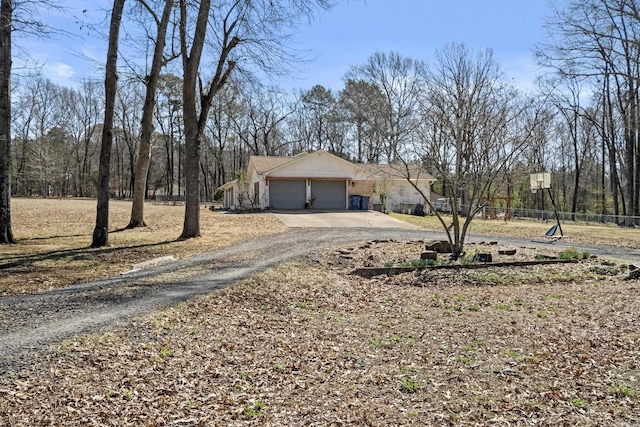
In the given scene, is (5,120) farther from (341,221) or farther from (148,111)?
(341,221)

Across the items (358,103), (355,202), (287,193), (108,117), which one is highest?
(358,103)

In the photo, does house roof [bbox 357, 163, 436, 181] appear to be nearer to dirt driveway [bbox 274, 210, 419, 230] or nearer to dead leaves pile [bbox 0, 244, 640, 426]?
dirt driveway [bbox 274, 210, 419, 230]

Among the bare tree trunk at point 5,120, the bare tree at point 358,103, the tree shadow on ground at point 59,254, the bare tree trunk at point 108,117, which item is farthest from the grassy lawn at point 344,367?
the bare tree at point 358,103

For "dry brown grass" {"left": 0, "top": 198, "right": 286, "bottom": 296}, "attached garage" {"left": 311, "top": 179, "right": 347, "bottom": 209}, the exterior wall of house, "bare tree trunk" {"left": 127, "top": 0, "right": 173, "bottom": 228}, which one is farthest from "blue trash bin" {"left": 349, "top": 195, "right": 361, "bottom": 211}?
"bare tree trunk" {"left": 127, "top": 0, "right": 173, "bottom": 228}

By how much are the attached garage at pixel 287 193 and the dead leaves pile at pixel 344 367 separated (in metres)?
21.5

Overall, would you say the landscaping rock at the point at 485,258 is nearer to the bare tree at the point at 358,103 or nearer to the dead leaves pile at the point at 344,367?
the dead leaves pile at the point at 344,367

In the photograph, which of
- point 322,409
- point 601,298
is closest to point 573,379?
point 322,409

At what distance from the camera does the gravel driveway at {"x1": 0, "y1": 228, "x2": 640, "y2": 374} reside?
470 centimetres

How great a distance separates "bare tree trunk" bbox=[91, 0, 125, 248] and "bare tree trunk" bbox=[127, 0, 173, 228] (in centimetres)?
332

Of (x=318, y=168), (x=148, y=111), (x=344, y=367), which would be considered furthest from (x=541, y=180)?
(x=344, y=367)

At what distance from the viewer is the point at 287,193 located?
2892 cm

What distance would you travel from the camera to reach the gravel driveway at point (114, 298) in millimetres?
4702

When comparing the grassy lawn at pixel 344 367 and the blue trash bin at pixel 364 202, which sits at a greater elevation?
the blue trash bin at pixel 364 202

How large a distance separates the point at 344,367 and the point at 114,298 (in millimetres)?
3660
